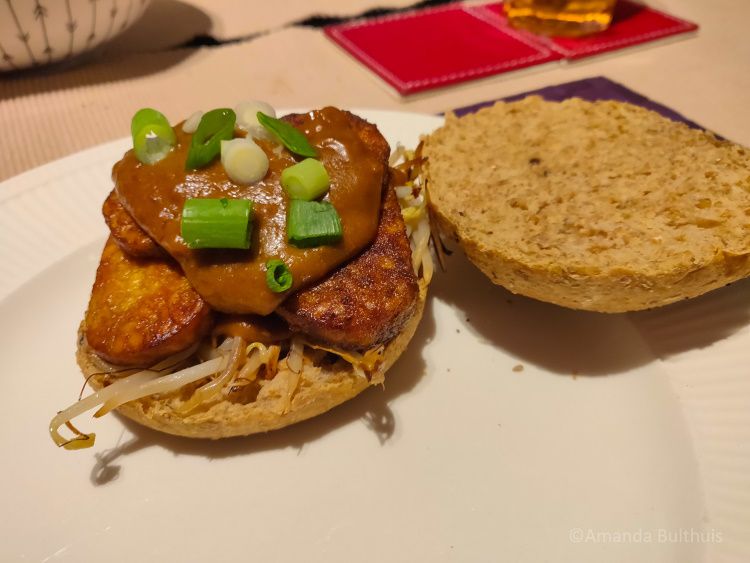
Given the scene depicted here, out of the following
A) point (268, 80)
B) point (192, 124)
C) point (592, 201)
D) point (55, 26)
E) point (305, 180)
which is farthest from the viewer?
point (268, 80)

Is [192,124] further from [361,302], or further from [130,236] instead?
[361,302]

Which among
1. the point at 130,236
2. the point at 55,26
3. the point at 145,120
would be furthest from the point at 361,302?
the point at 55,26

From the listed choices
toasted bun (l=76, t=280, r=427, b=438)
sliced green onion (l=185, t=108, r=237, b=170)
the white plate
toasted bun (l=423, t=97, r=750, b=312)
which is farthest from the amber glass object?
toasted bun (l=76, t=280, r=427, b=438)

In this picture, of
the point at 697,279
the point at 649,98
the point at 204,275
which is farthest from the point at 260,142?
the point at 649,98

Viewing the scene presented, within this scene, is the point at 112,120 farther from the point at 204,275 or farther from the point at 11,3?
the point at 204,275

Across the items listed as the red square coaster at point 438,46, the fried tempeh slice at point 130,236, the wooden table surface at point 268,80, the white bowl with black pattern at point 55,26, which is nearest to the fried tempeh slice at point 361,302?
the fried tempeh slice at point 130,236

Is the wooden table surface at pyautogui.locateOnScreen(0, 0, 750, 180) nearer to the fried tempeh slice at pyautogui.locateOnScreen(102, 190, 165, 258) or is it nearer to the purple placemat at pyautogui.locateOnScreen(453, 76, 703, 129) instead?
the purple placemat at pyautogui.locateOnScreen(453, 76, 703, 129)

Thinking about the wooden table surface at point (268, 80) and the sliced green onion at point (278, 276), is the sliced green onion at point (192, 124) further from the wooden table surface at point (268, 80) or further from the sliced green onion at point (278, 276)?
the wooden table surface at point (268, 80)
